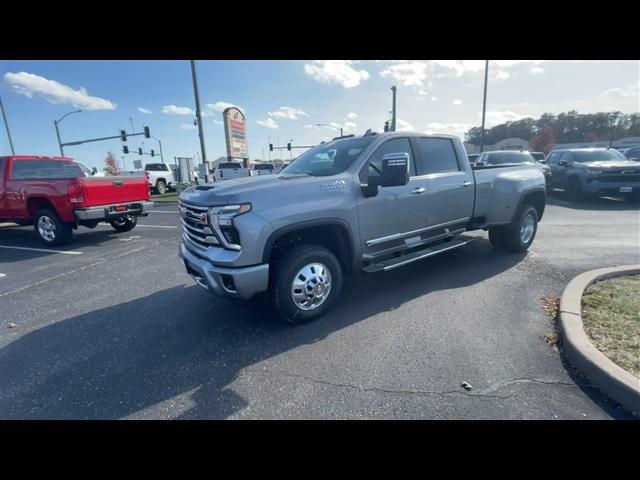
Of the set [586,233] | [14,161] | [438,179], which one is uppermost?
[14,161]

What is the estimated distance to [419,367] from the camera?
2715 mm

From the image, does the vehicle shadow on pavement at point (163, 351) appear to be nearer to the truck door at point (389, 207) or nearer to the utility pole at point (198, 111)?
the truck door at point (389, 207)

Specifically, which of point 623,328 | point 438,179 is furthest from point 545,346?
point 438,179

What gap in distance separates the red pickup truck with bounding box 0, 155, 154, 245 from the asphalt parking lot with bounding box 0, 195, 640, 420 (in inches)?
77.4

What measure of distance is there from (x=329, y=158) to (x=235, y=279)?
2138 mm

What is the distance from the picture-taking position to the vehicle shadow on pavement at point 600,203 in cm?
1021

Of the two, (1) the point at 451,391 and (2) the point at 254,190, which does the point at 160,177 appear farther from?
(1) the point at 451,391

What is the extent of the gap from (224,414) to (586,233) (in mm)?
8372

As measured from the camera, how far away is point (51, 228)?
7.36 metres

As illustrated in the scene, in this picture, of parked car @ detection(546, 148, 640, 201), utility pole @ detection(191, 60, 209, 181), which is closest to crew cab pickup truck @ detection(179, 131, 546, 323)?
parked car @ detection(546, 148, 640, 201)

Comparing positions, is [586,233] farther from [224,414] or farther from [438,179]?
[224,414]

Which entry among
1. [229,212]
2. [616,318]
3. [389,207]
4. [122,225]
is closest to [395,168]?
[389,207]

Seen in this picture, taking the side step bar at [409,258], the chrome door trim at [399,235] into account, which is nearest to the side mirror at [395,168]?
the chrome door trim at [399,235]
